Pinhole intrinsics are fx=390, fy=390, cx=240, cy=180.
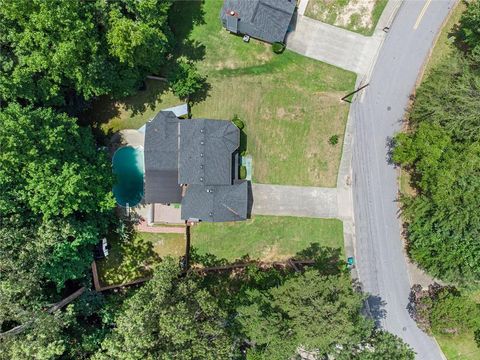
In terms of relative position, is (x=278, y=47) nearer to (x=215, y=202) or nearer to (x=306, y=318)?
(x=215, y=202)

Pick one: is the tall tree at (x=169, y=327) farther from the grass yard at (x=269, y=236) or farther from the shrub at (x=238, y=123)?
the shrub at (x=238, y=123)

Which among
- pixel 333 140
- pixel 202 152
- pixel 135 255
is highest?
pixel 333 140

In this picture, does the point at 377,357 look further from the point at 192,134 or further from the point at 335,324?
the point at 192,134

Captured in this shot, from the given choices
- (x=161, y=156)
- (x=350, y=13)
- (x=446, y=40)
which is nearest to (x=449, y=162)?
(x=446, y=40)

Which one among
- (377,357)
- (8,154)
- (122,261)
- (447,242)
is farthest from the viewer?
(122,261)

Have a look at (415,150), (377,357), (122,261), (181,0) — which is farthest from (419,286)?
(181,0)

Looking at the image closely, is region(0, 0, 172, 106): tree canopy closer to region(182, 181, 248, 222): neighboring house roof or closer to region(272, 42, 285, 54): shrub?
region(272, 42, 285, 54): shrub
